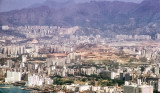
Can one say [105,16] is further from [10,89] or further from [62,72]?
[10,89]

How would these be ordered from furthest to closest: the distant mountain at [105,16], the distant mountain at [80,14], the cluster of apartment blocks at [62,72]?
the distant mountain at [105,16]
the distant mountain at [80,14]
the cluster of apartment blocks at [62,72]

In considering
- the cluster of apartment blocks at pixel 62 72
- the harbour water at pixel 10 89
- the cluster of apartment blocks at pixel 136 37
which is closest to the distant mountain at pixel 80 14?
the cluster of apartment blocks at pixel 136 37

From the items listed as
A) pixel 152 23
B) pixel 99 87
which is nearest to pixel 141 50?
pixel 152 23

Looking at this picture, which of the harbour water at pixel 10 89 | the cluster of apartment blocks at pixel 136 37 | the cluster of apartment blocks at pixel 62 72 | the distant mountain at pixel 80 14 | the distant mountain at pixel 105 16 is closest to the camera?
the harbour water at pixel 10 89

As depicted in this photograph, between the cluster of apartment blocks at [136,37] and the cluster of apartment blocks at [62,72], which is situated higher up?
the cluster of apartment blocks at [136,37]

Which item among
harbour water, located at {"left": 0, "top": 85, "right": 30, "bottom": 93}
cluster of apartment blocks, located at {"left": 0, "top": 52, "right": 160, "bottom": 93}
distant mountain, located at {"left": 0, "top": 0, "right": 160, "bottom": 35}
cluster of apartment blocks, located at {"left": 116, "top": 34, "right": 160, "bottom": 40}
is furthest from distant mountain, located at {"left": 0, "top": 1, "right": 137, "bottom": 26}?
harbour water, located at {"left": 0, "top": 85, "right": 30, "bottom": 93}

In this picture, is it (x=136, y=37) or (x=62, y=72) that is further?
(x=136, y=37)

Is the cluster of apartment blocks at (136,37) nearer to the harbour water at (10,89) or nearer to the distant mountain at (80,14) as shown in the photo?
the distant mountain at (80,14)

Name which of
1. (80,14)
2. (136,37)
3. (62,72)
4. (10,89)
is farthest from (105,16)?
(10,89)

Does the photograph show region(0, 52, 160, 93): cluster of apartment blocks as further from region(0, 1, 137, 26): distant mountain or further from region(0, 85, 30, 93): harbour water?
region(0, 1, 137, 26): distant mountain
